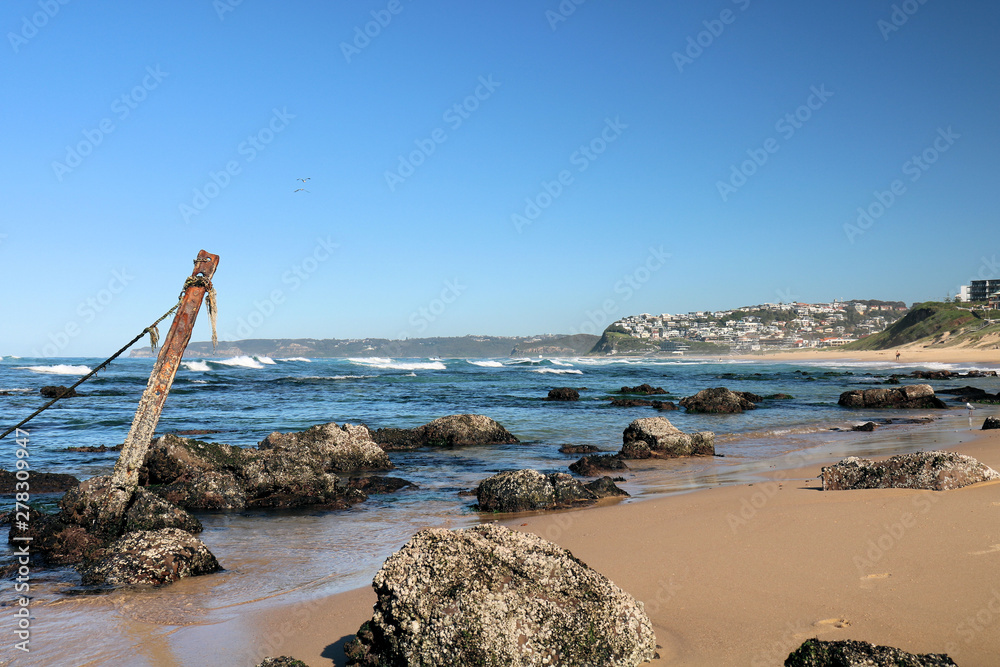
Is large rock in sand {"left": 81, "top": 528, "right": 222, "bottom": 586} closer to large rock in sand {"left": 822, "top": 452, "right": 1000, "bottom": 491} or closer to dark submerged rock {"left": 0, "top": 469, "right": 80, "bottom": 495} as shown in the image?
dark submerged rock {"left": 0, "top": 469, "right": 80, "bottom": 495}

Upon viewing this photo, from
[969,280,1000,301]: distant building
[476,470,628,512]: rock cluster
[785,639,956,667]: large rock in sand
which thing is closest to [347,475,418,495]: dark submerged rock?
[476,470,628,512]: rock cluster

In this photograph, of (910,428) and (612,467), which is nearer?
(612,467)

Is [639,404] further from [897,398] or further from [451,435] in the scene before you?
[451,435]

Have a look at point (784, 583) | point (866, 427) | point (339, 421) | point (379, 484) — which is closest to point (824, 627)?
point (784, 583)

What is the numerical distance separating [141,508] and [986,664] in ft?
26.0

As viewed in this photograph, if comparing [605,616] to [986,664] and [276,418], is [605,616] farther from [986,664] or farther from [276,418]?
[276,418]

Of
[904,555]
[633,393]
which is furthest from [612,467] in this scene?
[633,393]

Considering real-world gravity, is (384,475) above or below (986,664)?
below

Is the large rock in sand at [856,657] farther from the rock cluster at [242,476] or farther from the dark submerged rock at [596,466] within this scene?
the dark submerged rock at [596,466]

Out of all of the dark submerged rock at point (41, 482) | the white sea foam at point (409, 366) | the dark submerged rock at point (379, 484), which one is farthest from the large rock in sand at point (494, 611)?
the white sea foam at point (409, 366)

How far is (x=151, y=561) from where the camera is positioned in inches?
221

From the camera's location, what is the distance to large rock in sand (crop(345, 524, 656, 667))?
3336 mm

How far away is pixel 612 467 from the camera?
11.3m

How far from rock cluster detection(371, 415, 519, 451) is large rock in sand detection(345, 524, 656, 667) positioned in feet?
38.4
